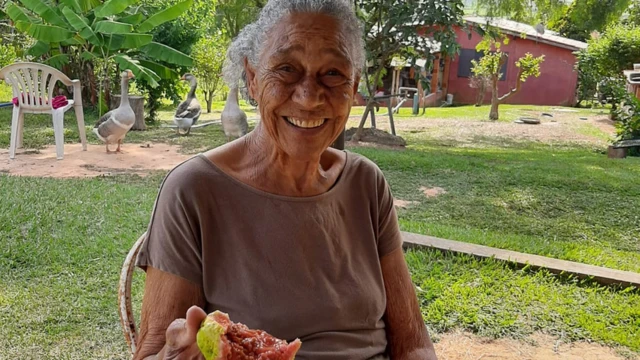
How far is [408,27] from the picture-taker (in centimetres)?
887

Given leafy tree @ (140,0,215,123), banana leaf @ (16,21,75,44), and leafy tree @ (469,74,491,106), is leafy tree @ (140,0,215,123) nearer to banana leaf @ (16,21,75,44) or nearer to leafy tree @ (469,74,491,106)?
banana leaf @ (16,21,75,44)

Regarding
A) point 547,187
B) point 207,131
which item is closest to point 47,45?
point 207,131

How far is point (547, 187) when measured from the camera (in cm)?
680

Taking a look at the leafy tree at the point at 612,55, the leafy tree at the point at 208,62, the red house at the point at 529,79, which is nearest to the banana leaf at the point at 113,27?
the leafy tree at the point at 208,62

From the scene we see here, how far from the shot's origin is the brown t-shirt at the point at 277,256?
1.33 m

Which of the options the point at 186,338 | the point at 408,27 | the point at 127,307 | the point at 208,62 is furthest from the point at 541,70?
the point at 186,338

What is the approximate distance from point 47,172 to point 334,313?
6.25 meters

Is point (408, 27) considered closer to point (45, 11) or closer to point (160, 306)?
point (45, 11)

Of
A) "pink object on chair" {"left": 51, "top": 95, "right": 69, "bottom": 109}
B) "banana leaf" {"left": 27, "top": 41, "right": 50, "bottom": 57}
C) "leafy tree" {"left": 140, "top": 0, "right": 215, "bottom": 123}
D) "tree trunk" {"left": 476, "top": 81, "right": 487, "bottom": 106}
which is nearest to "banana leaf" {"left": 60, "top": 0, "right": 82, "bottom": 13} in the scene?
"banana leaf" {"left": 27, "top": 41, "right": 50, "bottom": 57}

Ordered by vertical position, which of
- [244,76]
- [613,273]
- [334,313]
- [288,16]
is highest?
[288,16]

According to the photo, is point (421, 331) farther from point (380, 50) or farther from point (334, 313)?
point (380, 50)

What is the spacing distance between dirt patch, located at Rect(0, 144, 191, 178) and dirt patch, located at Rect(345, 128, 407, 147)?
3.49 m

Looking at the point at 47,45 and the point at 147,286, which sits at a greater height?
the point at 47,45

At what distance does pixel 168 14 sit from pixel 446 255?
26.7 feet
